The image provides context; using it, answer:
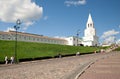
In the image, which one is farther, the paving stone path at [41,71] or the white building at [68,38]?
the white building at [68,38]

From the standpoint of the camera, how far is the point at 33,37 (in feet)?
495

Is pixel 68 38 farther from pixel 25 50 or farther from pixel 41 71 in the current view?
pixel 41 71

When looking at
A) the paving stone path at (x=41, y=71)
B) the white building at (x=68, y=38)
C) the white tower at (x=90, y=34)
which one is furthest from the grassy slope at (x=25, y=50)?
the white tower at (x=90, y=34)

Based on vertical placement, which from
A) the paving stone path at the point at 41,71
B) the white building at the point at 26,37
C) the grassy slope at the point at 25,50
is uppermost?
the white building at the point at 26,37

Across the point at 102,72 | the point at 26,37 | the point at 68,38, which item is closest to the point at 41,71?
the point at 102,72

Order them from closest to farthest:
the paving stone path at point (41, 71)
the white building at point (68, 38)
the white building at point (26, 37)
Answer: the paving stone path at point (41, 71) < the white building at point (26, 37) < the white building at point (68, 38)

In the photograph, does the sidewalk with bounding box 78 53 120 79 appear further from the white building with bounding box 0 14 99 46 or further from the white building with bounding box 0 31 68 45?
the white building with bounding box 0 14 99 46

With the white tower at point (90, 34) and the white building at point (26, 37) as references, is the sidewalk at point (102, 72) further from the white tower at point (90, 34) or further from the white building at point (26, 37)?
the white tower at point (90, 34)

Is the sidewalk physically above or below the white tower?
below

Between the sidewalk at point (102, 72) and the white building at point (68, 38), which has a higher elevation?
the white building at point (68, 38)

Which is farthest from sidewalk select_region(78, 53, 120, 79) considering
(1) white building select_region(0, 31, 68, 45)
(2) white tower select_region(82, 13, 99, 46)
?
(2) white tower select_region(82, 13, 99, 46)

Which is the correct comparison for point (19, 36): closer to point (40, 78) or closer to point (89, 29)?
point (89, 29)

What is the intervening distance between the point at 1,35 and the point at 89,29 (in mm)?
83439

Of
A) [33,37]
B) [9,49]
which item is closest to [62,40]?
[33,37]
